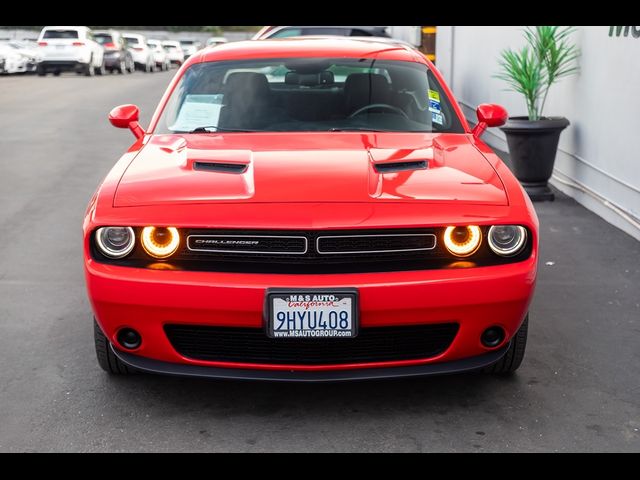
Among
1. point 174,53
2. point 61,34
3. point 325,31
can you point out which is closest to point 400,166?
point 325,31

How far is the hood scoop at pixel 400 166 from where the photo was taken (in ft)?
12.2

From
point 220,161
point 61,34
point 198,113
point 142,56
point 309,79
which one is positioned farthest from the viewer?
point 142,56

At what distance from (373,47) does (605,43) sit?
3.36 meters

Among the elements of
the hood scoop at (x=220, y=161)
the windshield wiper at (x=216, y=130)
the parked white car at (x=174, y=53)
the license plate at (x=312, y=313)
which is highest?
the hood scoop at (x=220, y=161)

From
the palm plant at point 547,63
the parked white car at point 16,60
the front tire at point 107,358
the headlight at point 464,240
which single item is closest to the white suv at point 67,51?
the parked white car at point 16,60

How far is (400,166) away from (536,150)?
474cm

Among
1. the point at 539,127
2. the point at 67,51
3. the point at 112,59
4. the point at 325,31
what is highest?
the point at 539,127

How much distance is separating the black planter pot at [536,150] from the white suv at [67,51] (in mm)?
22213

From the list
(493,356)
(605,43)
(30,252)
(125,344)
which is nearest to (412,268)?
(493,356)

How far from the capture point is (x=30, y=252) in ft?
20.7

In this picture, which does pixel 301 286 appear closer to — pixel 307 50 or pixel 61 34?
pixel 307 50

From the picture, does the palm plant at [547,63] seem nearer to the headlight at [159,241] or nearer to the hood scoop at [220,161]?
the hood scoop at [220,161]

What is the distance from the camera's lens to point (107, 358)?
3.87 metres

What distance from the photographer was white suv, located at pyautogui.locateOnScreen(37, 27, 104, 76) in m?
28.0
